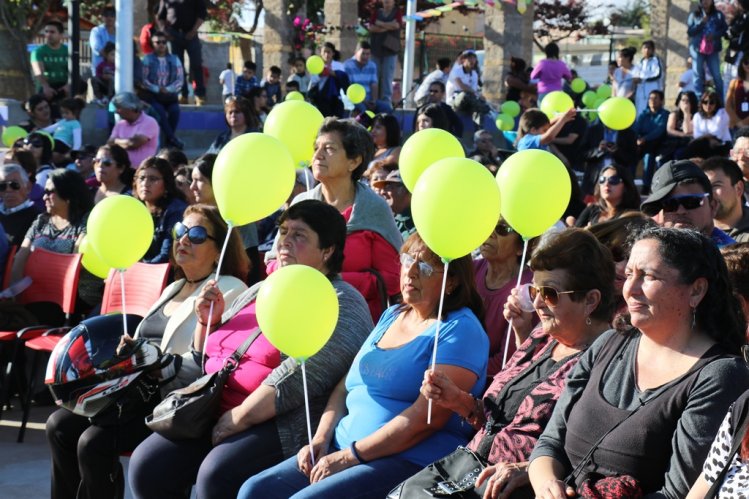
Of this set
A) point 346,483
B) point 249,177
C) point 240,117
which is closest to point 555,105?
point 240,117

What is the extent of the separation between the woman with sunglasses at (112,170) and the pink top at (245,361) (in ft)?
10.8

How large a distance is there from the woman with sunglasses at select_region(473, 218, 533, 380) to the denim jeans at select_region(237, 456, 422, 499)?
0.91 metres

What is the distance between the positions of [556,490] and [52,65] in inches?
484

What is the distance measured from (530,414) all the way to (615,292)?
539mm

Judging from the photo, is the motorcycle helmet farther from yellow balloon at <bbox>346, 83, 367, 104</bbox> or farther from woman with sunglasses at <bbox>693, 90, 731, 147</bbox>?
yellow balloon at <bbox>346, 83, 367, 104</bbox>

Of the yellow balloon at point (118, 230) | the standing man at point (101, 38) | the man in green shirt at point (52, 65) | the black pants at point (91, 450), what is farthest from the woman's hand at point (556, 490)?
the standing man at point (101, 38)

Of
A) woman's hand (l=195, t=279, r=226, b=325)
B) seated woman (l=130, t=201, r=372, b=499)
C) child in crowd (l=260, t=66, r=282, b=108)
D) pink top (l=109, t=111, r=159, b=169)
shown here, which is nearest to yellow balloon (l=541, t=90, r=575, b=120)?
pink top (l=109, t=111, r=159, b=169)

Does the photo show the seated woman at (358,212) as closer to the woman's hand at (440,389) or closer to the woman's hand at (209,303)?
the woman's hand at (209,303)

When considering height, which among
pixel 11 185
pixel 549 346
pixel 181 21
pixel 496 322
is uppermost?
pixel 181 21

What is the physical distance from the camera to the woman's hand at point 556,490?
3.07 m

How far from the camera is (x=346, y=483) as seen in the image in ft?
12.4

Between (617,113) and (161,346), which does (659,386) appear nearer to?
(161,346)

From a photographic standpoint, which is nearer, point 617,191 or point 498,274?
point 498,274

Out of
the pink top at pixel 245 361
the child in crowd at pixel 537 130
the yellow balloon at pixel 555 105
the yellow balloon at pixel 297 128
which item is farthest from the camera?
the yellow balloon at pixel 555 105
